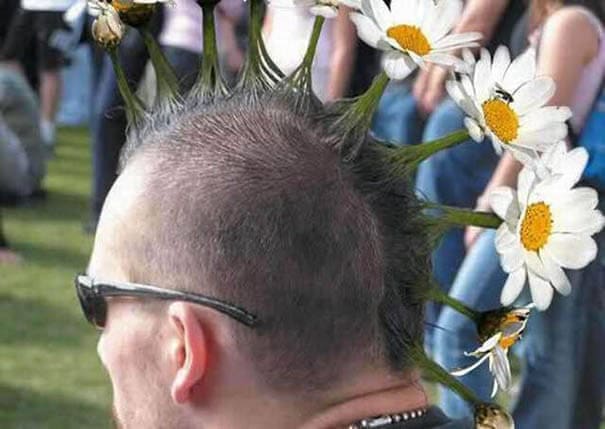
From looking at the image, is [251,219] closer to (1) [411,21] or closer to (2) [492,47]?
(1) [411,21]

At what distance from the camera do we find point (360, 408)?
171 cm

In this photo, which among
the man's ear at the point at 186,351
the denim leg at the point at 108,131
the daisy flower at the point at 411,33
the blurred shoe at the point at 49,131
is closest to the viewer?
the man's ear at the point at 186,351

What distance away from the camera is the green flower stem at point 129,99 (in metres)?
1.89

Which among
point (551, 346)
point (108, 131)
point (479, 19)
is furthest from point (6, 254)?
point (551, 346)

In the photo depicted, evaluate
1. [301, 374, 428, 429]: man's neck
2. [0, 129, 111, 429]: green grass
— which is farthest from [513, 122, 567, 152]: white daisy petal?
[0, 129, 111, 429]: green grass

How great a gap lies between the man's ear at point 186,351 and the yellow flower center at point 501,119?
1.34 feet

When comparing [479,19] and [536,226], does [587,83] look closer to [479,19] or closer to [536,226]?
[479,19]

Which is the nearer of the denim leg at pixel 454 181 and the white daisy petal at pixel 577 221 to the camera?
the white daisy petal at pixel 577 221

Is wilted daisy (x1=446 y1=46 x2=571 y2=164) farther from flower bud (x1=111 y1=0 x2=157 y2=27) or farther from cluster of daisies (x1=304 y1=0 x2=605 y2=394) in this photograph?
flower bud (x1=111 y1=0 x2=157 y2=27)

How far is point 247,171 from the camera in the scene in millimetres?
1688

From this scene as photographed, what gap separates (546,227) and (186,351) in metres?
0.44

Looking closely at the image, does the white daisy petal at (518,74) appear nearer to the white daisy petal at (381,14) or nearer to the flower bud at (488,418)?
the white daisy petal at (381,14)

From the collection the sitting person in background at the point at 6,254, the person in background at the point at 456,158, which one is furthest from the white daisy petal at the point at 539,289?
the sitting person in background at the point at 6,254

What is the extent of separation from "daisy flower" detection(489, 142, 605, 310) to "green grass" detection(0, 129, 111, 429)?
333 cm
